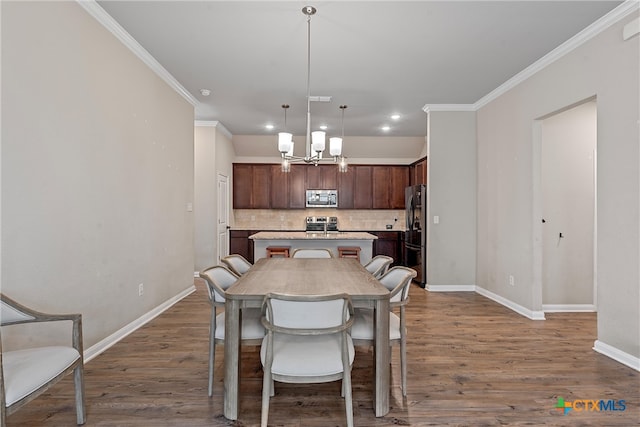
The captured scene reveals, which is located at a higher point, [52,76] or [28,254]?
[52,76]

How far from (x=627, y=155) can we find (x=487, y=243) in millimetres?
2327

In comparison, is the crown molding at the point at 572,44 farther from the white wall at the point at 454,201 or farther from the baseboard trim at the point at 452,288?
the baseboard trim at the point at 452,288

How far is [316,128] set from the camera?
6.50 metres

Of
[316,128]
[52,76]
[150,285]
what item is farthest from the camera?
[316,128]

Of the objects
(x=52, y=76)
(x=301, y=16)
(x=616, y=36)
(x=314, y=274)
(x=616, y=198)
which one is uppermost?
(x=301, y=16)

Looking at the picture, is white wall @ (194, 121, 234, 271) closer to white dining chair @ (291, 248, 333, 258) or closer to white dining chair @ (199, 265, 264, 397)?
white dining chair @ (291, 248, 333, 258)

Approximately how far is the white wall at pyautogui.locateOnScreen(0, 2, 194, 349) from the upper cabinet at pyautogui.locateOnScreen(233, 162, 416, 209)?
374cm

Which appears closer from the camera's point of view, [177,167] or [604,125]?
[604,125]

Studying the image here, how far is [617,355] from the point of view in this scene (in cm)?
277

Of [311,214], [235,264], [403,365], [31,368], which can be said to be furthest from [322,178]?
[31,368]

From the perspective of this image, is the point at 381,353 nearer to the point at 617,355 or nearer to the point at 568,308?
the point at 617,355

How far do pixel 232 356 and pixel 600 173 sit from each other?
327cm

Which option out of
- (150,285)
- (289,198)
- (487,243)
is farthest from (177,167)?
(487,243)

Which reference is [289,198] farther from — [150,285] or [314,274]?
[314,274]
